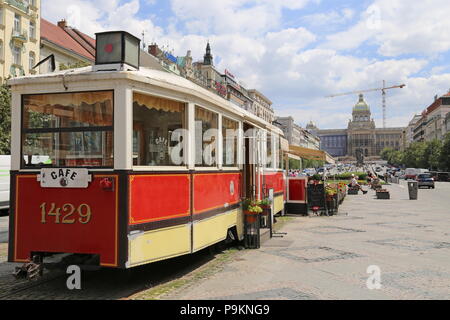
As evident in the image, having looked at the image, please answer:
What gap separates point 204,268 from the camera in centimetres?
800

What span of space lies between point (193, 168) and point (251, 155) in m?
3.44

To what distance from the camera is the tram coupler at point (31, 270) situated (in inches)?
237

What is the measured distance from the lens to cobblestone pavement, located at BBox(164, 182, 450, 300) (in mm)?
6355

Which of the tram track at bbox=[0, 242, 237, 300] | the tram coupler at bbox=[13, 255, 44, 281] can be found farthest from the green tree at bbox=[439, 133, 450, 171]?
the tram coupler at bbox=[13, 255, 44, 281]

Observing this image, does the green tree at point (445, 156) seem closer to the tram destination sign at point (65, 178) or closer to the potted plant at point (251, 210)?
the potted plant at point (251, 210)

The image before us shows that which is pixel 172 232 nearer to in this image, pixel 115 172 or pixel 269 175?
pixel 115 172

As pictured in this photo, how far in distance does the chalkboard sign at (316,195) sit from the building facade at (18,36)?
2898 cm

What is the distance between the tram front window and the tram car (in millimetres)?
14

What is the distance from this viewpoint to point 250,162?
34.6ft

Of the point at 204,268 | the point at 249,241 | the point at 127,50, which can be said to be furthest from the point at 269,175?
the point at 127,50

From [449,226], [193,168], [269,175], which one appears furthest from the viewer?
[449,226]

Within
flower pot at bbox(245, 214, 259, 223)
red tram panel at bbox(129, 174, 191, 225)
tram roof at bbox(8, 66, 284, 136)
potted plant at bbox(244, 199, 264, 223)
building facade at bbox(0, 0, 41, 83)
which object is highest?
building facade at bbox(0, 0, 41, 83)

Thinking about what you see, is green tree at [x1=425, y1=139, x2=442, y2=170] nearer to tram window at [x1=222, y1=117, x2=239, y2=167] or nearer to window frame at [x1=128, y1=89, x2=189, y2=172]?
tram window at [x1=222, y1=117, x2=239, y2=167]

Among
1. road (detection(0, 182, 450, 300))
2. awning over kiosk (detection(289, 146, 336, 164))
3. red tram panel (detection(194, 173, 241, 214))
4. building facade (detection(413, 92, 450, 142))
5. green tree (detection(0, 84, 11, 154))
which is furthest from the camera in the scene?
building facade (detection(413, 92, 450, 142))
